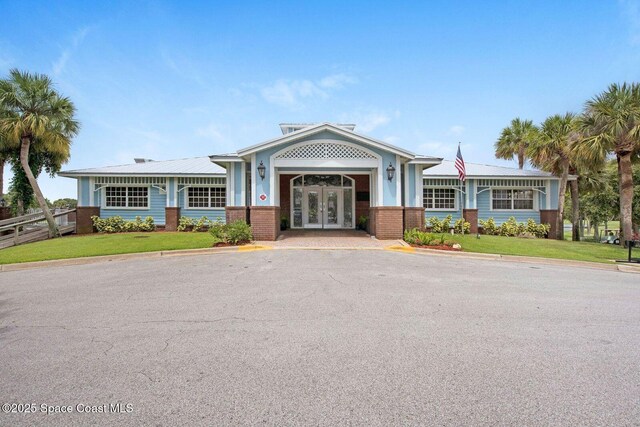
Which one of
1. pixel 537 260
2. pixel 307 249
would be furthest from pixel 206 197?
pixel 537 260

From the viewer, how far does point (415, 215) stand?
15578mm

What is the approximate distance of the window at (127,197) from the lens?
1991cm

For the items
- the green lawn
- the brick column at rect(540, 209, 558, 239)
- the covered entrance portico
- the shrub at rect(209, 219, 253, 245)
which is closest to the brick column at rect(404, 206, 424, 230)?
the covered entrance portico

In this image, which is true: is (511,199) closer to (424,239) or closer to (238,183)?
Result: (424,239)

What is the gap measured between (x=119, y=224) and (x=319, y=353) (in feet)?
63.4

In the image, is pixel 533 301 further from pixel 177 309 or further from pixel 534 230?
pixel 534 230

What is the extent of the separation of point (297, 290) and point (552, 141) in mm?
19158

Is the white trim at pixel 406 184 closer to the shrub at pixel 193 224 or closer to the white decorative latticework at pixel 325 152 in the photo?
the white decorative latticework at pixel 325 152

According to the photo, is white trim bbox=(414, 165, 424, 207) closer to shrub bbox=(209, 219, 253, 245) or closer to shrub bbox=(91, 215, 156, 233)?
shrub bbox=(209, 219, 253, 245)

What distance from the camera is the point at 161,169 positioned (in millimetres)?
20406

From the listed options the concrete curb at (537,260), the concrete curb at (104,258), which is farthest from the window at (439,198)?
the concrete curb at (104,258)

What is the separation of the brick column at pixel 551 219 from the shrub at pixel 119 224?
78.2 ft

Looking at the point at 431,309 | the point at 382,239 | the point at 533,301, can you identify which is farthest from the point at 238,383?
the point at 382,239

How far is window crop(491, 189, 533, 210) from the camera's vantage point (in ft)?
68.5
